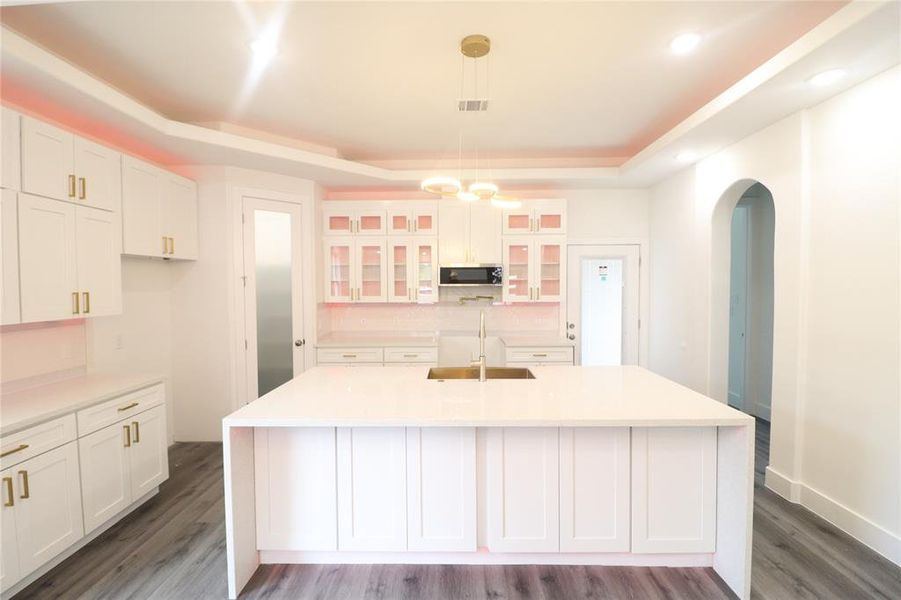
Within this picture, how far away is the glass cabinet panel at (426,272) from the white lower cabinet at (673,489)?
2933 millimetres

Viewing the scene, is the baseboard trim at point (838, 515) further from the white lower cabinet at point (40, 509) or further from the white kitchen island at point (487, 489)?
the white lower cabinet at point (40, 509)

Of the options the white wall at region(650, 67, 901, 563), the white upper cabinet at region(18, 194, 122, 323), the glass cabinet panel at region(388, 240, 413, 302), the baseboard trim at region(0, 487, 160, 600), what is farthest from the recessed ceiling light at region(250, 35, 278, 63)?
the white wall at region(650, 67, 901, 563)

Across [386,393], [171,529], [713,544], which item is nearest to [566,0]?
[386,393]

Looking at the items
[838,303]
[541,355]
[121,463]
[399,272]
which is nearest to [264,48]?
[399,272]

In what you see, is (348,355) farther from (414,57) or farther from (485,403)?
(414,57)

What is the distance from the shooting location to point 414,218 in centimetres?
457

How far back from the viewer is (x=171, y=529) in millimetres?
2467

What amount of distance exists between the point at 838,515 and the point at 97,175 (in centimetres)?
521

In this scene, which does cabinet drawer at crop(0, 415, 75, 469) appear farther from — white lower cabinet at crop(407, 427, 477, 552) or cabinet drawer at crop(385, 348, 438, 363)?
cabinet drawer at crop(385, 348, 438, 363)

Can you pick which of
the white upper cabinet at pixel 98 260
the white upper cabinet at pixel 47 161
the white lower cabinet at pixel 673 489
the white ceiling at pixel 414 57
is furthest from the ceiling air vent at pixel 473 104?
the white upper cabinet at pixel 98 260

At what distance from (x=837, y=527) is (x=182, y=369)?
5134 millimetres

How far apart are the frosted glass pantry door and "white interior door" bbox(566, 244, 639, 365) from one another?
2.23 m

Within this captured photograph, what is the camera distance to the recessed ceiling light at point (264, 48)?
2.31 metres

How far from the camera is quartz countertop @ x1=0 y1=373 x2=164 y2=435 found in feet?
6.43
